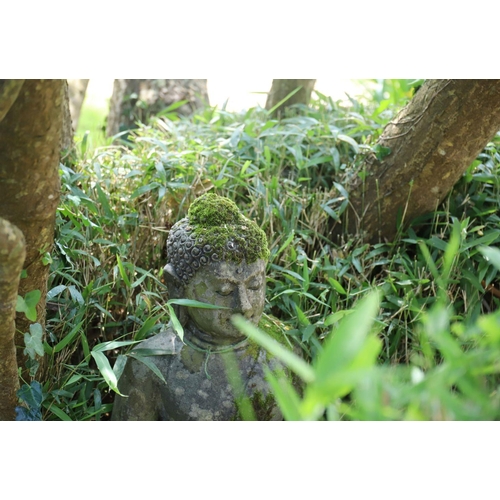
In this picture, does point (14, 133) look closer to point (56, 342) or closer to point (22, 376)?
point (22, 376)

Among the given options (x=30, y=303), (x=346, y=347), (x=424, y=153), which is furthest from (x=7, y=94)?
(x=424, y=153)

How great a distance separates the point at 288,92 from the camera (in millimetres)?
3203

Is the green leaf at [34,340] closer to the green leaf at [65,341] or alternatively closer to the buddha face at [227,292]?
the green leaf at [65,341]

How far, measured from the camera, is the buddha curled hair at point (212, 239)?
5.40 feet

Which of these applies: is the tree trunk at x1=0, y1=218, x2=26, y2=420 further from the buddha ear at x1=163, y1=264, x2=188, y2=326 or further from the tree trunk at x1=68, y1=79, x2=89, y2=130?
the tree trunk at x1=68, y1=79, x2=89, y2=130

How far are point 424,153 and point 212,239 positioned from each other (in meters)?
0.90

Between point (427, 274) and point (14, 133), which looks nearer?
point (14, 133)

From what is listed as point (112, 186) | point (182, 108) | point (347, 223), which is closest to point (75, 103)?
point (182, 108)

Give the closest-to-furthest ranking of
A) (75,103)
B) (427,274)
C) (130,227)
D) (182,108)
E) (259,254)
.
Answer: (259,254) < (427,274) < (130,227) < (182,108) < (75,103)

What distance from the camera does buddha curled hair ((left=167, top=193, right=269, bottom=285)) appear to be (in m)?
1.65

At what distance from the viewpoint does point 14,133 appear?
1297mm

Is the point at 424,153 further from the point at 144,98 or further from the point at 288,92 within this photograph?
the point at 144,98

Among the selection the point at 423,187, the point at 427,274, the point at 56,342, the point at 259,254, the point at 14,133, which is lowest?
the point at 56,342
